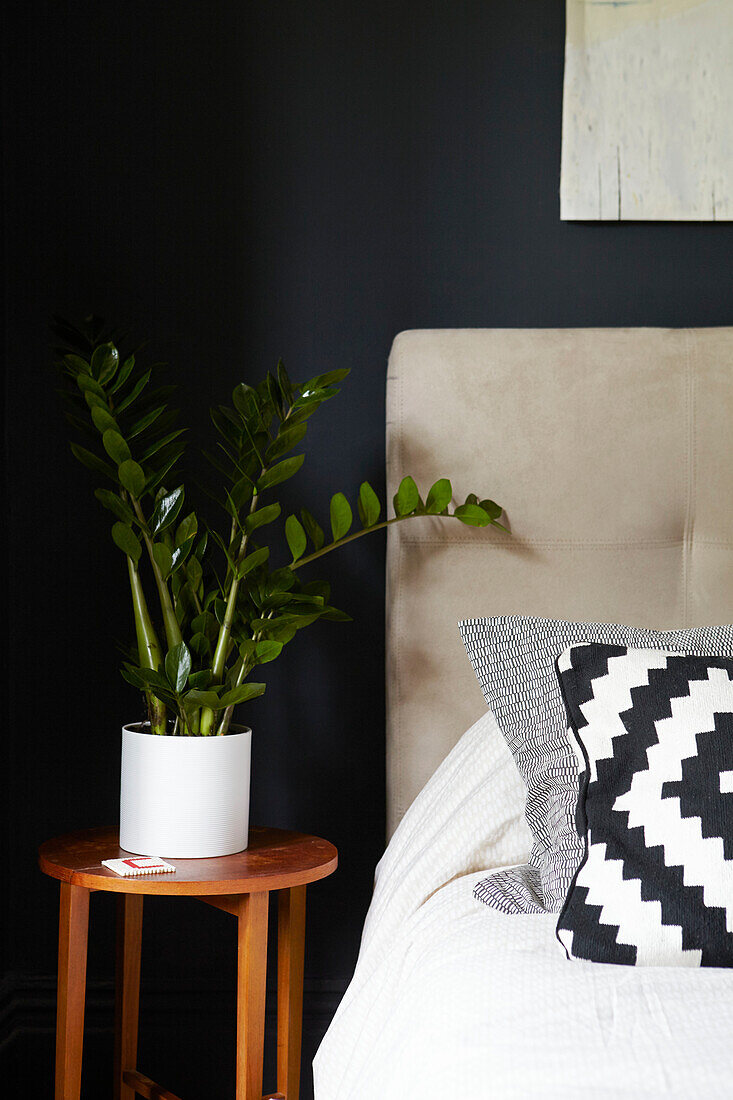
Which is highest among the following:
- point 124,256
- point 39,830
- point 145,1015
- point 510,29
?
point 510,29

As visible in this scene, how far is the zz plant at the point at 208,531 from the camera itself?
1374 mm

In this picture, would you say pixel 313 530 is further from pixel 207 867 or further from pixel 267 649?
pixel 207 867

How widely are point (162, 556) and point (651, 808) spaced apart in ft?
2.50

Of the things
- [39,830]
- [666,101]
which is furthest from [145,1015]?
[666,101]

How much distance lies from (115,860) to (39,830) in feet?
1.63

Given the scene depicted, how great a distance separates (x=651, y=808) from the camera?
94cm

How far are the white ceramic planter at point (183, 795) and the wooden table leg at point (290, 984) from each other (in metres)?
0.13

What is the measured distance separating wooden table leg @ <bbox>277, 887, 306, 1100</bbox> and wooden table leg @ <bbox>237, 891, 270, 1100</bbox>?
0.44 ft

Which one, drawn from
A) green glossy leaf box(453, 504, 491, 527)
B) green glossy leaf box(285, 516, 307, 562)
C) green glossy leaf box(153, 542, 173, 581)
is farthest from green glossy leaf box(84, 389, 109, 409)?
green glossy leaf box(453, 504, 491, 527)

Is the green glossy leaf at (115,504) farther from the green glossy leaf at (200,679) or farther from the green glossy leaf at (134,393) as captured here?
the green glossy leaf at (200,679)

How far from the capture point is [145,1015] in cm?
175

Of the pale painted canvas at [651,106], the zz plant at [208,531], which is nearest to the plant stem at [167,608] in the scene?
the zz plant at [208,531]

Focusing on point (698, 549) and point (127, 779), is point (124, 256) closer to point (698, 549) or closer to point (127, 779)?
point (127, 779)

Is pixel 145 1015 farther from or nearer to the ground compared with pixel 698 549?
nearer to the ground
